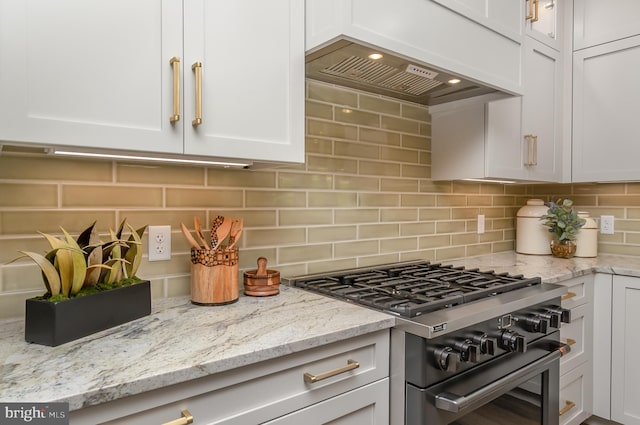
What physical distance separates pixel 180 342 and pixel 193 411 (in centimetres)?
16

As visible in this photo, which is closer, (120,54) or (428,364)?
(120,54)

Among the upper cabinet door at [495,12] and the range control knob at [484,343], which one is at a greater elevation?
the upper cabinet door at [495,12]

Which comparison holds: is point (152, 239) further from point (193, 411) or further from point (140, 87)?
point (193, 411)

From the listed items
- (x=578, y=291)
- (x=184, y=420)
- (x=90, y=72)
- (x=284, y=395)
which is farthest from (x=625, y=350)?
(x=90, y=72)

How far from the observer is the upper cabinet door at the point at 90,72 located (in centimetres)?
87

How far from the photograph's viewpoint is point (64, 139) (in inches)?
36.2

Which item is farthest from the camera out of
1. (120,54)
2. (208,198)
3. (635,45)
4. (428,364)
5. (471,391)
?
(635,45)

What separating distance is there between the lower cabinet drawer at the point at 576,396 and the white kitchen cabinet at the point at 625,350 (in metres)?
0.11

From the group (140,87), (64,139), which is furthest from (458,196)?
(64,139)

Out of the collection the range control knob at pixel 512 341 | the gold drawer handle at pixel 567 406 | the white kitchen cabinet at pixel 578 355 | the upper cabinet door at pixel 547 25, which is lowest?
the gold drawer handle at pixel 567 406

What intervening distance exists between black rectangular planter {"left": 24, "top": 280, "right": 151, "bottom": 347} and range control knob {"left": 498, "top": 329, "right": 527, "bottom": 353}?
1131 mm

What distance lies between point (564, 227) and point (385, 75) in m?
1.50

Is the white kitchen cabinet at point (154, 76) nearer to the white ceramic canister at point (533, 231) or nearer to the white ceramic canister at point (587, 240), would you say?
the white ceramic canister at point (533, 231)

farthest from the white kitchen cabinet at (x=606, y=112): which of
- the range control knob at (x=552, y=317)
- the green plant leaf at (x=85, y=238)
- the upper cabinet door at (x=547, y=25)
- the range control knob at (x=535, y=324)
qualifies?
the green plant leaf at (x=85, y=238)
